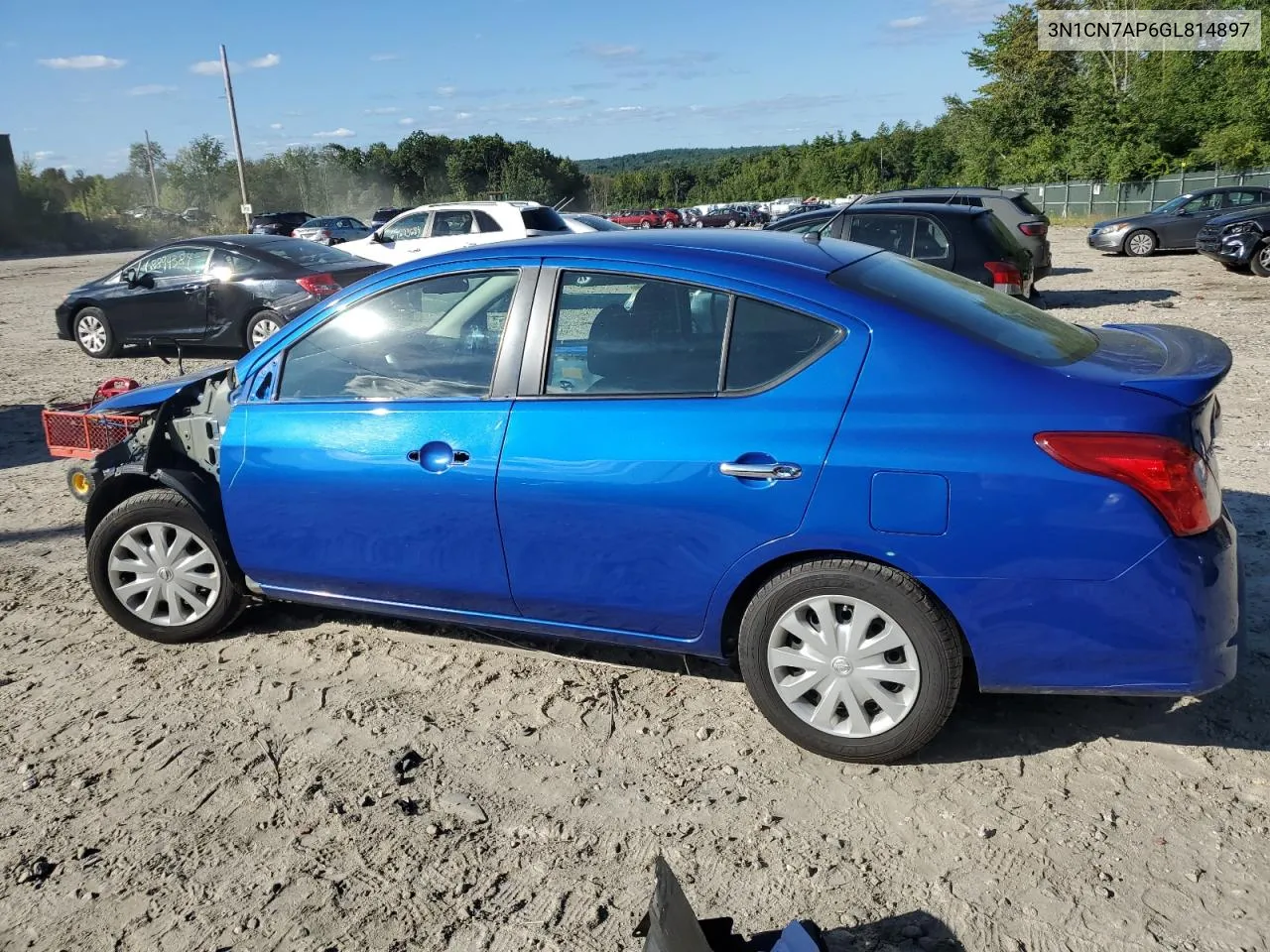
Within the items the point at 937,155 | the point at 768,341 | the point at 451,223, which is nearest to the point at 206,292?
the point at 451,223

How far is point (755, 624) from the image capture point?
3.30m

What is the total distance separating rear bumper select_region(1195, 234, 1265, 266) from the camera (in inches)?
691

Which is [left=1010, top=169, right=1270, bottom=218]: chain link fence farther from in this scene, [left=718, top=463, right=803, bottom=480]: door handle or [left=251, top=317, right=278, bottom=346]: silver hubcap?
[left=718, top=463, right=803, bottom=480]: door handle

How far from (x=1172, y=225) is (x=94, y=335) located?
832 inches

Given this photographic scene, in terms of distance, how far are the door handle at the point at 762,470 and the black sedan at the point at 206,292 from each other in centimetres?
892

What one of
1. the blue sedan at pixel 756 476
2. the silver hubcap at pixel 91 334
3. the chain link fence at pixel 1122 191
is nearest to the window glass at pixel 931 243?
the blue sedan at pixel 756 476

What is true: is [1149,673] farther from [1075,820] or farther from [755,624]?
[755,624]

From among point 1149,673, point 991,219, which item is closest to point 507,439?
point 1149,673

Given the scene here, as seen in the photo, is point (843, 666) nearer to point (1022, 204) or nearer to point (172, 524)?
point (172, 524)

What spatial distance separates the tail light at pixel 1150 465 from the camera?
2.86 meters

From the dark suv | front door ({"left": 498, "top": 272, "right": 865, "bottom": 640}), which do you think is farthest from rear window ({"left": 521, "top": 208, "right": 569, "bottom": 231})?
the dark suv

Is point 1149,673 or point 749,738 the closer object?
point 1149,673

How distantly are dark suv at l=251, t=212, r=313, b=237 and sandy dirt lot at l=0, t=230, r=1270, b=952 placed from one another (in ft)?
130

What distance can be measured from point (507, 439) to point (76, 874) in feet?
6.04
